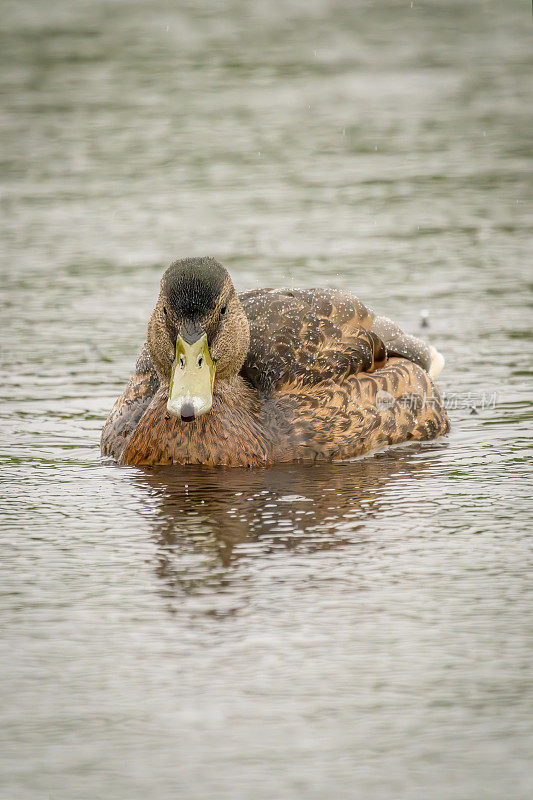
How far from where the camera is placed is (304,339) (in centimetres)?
875

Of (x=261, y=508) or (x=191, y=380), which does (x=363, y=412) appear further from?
(x=261, y=508)

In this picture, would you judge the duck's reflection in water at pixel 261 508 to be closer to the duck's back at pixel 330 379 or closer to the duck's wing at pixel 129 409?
the duck's back at pixel 330 379

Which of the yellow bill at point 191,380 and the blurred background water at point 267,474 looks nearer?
the blurred background water at point 267,474

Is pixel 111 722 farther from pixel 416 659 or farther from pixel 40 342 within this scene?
A: pixel 40 342

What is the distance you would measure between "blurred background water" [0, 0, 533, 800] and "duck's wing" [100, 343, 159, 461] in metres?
0.16

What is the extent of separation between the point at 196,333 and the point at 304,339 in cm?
80

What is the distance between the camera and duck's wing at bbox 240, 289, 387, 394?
28.6 feet

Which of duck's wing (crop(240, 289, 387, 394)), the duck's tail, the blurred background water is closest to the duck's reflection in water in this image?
the blurred background water

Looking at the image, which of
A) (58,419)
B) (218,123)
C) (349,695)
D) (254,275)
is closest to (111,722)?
(349,695)

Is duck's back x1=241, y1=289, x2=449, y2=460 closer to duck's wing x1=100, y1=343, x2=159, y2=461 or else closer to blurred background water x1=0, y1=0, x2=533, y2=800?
blurred background water x1=0, y1=0, x2=533, y2=800

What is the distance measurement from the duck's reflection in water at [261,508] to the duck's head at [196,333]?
0.46m

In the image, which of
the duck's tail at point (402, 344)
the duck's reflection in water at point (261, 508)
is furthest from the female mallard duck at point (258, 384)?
the duck's tail at point (402, 344)

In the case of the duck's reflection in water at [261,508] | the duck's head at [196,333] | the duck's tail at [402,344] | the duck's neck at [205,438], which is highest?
the duck's head at [196,333]

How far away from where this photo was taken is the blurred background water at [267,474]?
5.00m
